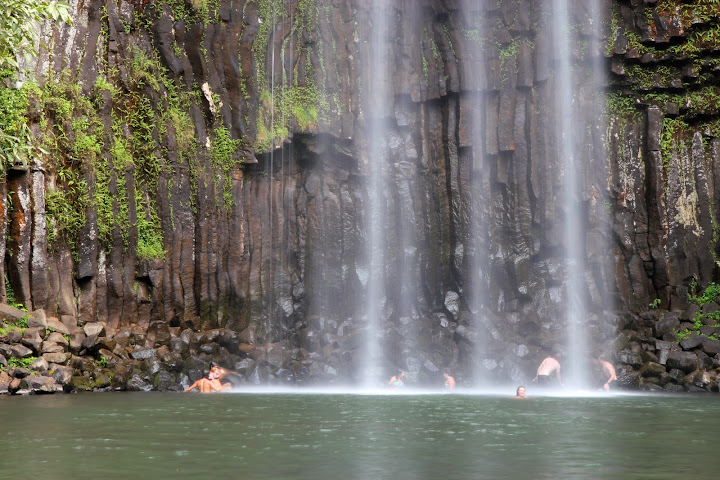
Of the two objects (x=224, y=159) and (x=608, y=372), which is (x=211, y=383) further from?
(x=608, y=372)

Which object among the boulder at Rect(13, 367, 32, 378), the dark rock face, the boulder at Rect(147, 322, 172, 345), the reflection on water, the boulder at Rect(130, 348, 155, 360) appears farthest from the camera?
the dark rock face

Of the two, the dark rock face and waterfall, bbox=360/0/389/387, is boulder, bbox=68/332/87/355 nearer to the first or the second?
the dark rock face

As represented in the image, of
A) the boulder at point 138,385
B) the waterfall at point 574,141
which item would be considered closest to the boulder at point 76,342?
the boulder at point 138,385

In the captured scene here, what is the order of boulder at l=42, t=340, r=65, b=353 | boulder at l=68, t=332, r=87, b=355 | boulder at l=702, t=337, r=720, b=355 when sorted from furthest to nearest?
boulder at l=702, t=337, r=720, b=355
boulder at l=68, t=332, r=87, b=355
boulder at l=42, t=340, r=65, b=353

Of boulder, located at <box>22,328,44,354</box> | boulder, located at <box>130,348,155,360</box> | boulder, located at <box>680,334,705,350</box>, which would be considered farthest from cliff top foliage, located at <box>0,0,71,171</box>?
boulder, located at <box>680,334,705,350</box>

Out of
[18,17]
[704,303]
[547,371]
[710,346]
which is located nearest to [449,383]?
[547,371]

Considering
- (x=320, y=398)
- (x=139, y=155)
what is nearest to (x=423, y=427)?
(x=320, y=398)

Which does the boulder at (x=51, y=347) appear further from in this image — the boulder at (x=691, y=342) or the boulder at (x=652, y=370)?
the boulder at (x=691, y=342)

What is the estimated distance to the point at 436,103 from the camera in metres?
25.4

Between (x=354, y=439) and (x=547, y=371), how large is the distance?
11886 millimetres

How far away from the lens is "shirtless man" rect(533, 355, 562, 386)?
798 inches

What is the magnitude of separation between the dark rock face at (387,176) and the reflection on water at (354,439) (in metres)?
7.01

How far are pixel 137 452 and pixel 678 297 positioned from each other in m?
19.1

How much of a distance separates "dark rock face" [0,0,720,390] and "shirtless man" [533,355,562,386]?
894 millimetres
